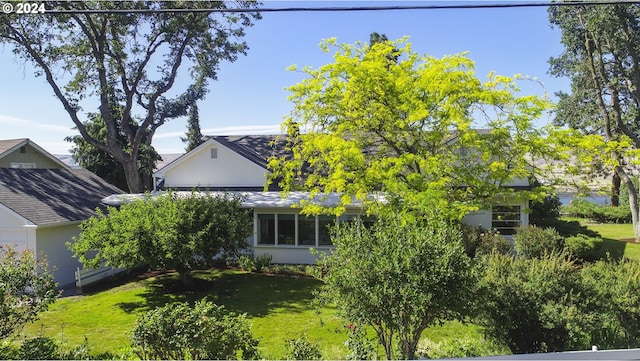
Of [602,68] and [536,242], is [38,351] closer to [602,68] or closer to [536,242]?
[536,242]

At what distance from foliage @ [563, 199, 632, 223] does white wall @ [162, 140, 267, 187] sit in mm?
23868

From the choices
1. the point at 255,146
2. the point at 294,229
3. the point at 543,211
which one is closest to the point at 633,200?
the point at 543,211

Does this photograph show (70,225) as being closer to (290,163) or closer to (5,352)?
(290,163)

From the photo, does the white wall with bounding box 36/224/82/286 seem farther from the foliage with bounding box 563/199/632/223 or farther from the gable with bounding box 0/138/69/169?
the foliage with bounding box 563/199/632/223

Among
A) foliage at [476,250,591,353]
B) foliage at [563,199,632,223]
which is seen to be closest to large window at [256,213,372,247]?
foliage at [476,250,591,353]

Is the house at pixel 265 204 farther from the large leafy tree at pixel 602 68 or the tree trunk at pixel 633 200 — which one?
the tree trunk at pixel 633 200

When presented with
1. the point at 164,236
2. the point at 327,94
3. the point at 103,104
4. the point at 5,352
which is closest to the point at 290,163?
the point at 327,94

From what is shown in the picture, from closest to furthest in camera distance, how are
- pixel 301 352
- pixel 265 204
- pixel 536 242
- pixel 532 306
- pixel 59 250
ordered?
pixel 301 352, pixel 532 306, pixel 536 242, pixel 59 250, pixel 265 204

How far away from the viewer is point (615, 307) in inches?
271

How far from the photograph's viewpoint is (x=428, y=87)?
1038cm

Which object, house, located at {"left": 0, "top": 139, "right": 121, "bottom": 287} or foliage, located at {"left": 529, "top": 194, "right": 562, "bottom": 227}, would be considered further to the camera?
foliage, located at {"left": 529, "top": 194, "right": 562, "bottom": 227}

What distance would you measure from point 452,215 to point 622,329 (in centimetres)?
382

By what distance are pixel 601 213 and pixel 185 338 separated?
34.3m

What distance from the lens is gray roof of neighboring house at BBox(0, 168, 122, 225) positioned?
14641 mm
